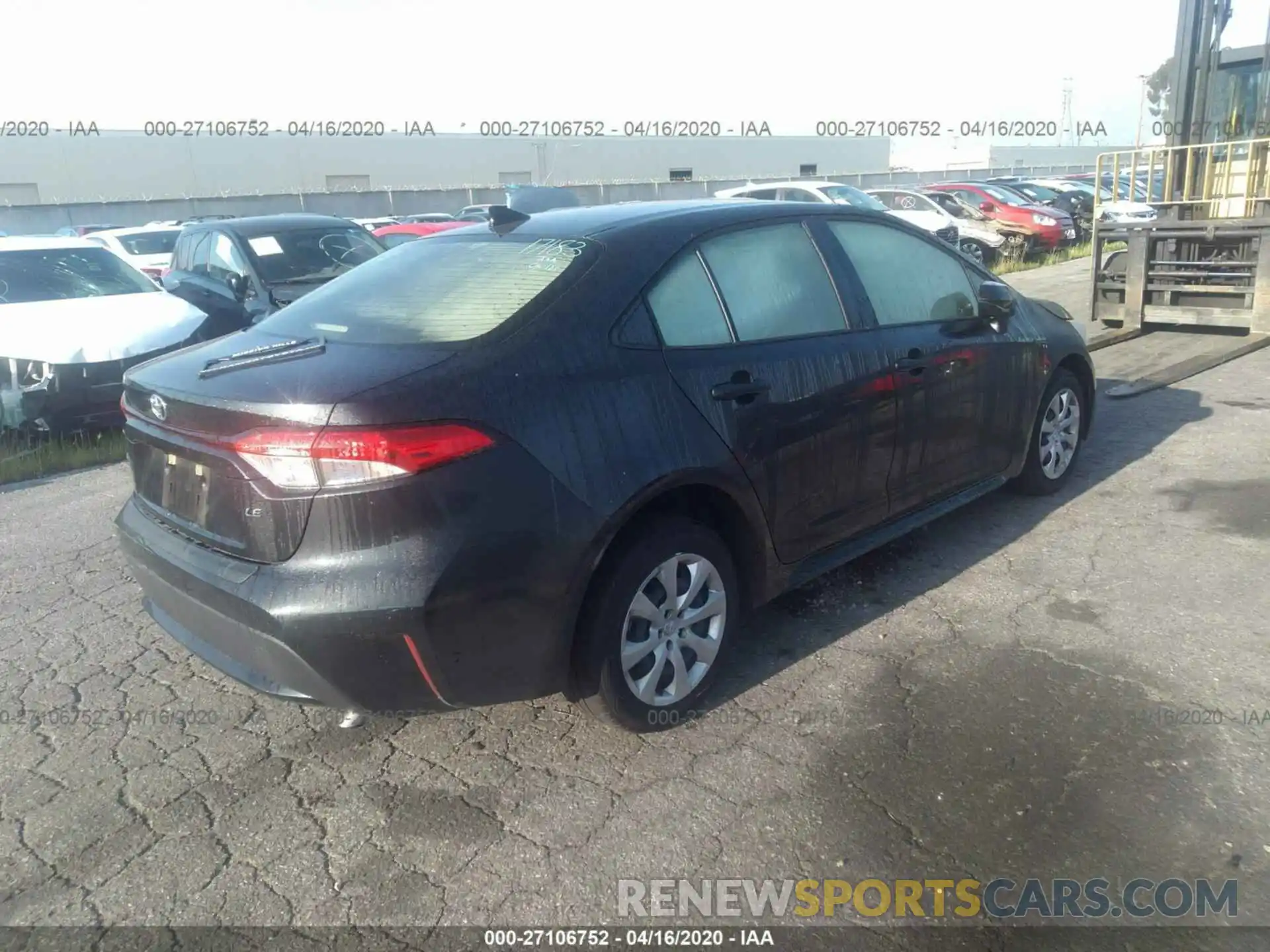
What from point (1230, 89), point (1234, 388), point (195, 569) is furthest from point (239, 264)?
point (1230, 89)

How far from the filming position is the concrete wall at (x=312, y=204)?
100 feet

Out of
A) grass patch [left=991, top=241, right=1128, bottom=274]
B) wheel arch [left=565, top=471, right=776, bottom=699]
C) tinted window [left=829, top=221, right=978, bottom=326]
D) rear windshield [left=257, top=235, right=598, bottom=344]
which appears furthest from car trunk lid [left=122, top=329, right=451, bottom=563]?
grass patch [left=991, top=241, right=1128, bottom=274]

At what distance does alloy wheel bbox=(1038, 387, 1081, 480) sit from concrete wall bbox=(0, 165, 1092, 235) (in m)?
24.1

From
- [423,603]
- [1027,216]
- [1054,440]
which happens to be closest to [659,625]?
[423,603]

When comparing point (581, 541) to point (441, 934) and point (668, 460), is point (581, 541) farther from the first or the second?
point (441, 934)

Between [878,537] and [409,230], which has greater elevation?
[409,230]

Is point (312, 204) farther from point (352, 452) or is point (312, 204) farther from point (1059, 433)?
point (352, 452)

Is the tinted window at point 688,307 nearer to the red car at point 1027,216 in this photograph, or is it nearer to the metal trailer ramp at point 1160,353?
the metal trailer ramp at point 1160,353

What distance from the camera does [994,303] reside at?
4.66 metres

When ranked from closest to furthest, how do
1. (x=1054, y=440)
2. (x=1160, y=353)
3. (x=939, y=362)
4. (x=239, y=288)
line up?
(x=939, y=362), (x=1054, y=440), (x=239, y=288), (x=1160, y=353)

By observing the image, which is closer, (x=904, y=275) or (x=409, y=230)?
(x=904, y=275)

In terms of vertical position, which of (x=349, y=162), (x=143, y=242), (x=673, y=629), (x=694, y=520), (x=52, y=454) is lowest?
(x=52, y=454)

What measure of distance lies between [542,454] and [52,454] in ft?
18.7

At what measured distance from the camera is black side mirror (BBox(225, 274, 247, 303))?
840 cm
